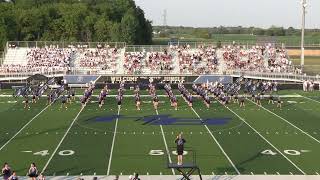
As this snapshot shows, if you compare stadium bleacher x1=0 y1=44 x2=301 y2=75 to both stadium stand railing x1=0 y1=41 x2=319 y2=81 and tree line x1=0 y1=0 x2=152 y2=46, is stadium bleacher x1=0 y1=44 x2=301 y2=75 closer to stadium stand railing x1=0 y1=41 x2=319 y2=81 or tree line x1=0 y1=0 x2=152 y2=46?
stadium stand railing x1=0 y1=41 x2=319 y2=81

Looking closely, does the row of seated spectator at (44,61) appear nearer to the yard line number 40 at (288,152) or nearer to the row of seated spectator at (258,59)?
the row of seated spectator at (258,59)

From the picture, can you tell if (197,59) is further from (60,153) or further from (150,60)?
(60,153)

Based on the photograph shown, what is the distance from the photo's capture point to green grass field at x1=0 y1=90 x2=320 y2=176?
18422 millimetres

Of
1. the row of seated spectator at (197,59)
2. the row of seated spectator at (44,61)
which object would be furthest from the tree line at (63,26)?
the row of seated spectator at (197,59)

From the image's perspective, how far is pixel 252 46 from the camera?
5284 centimetres

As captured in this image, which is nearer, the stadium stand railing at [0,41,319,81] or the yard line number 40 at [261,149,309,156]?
the yard line number 40 at [261,149,309,156]

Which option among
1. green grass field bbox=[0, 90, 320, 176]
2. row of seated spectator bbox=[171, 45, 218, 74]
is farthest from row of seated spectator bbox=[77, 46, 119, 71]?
green grass field bbox=[0, 90, 320, 176]

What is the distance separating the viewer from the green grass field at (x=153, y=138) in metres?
18.4

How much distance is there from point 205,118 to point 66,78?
19366 mm

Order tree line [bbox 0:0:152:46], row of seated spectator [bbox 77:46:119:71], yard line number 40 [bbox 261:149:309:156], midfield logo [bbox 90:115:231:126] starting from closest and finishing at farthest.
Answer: yard line number 40 [bbox 261:149:309:156]
midfield logo [bbox 90:115:231:126]
row of seated spectator [bbox 77:46:119:71]
tree line [bbox 0:0:152:46]

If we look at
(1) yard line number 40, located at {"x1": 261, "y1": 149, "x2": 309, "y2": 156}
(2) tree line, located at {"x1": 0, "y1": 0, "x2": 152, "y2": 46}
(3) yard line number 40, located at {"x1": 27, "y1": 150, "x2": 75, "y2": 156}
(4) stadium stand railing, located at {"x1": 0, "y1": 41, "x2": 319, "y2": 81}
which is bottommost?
(1) yard line number 40, located at {"x1": 261, "y1": 149, "x2": 309, "y2": 156}

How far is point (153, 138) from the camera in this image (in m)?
22.7

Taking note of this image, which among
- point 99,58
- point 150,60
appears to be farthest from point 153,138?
point 99,58

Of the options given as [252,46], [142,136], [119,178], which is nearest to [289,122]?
[142,136]
